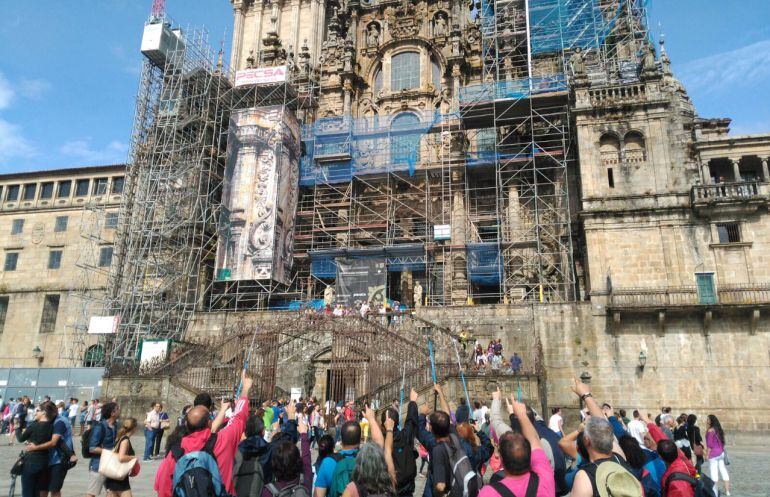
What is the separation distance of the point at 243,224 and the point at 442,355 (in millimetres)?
15593

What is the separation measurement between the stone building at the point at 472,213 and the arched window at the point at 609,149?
13cm

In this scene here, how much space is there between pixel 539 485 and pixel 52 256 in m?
42.7

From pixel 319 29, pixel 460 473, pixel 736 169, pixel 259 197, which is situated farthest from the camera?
pixel 319 29

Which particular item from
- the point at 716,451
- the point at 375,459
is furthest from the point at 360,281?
the point at 375,459

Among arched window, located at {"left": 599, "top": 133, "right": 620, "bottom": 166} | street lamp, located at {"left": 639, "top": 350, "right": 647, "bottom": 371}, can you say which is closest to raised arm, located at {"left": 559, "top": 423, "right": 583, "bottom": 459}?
street lamp, located at {"left": 639, "top": 350, "right": 647, "bottom": 371}

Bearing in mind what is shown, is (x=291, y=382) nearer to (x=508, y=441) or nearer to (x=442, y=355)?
(x=442, y=355)

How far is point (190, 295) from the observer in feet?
108

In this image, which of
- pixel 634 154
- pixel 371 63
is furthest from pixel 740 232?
pixel 371 63

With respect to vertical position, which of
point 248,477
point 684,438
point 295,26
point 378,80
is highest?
point 295,26

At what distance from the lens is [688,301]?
25.8 m

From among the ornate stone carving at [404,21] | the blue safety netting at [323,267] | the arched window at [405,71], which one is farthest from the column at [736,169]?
the blue safety netting at [323,267]

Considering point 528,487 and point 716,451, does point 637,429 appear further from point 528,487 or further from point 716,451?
point 528,487

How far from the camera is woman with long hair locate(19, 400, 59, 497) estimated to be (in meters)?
7.48

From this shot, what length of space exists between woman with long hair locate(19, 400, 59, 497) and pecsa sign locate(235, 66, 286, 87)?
31.0 m
